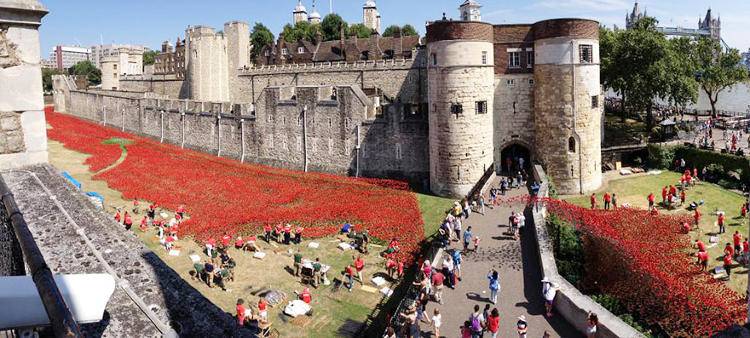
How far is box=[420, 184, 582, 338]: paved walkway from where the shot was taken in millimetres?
13875

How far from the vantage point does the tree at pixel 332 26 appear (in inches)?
3270

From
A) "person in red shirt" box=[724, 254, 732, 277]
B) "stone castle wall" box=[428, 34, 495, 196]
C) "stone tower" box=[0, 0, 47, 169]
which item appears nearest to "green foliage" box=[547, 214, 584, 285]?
"person in red shirt" box=[724, 254, 732, 277]

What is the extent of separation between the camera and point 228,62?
192ft

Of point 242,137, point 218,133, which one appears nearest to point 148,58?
point 218,133

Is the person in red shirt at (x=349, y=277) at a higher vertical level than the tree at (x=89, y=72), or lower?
lower

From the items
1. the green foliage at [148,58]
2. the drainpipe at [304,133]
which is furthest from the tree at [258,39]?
the green foliage at [148,58]

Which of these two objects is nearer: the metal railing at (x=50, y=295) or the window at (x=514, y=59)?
the metal railing at (x=50, y=295)

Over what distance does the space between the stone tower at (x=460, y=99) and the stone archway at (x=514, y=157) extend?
231 cm

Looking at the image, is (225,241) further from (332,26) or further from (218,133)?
(332,26)

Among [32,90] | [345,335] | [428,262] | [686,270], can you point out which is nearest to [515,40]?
[686,270]

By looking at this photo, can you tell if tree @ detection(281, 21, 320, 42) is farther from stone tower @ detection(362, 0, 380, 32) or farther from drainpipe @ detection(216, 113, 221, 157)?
drainpipe @ detection(216, 113, 221, 157)

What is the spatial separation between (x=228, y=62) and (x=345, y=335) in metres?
48.1

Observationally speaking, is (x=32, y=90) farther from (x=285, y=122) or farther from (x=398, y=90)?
(x=398, y=90)

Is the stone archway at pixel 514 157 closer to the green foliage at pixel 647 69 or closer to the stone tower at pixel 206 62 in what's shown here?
the green foliage at pixel 647 69
